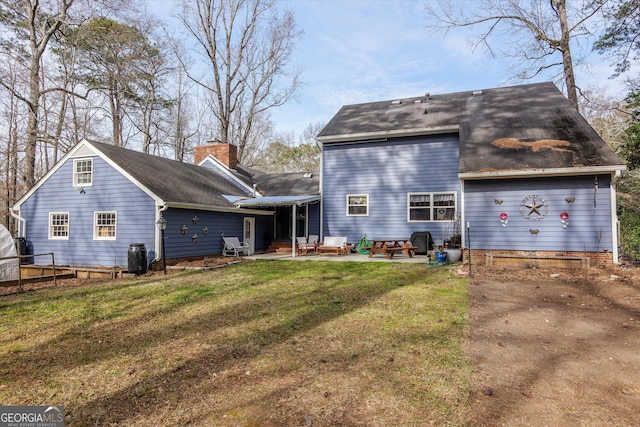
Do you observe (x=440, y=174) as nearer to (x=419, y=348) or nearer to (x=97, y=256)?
(x=419, y=348)

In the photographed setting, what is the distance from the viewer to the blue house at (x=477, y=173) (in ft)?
33.2

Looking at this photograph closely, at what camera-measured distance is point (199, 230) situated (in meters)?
13.3

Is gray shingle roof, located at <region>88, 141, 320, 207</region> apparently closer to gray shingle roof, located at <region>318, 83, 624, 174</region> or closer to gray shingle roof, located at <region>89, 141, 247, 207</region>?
gray shingle roof, located at <region>89, 141, 247, 207</region>

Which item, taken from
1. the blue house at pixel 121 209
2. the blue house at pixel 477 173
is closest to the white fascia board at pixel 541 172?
the blue house at pixel 477 173

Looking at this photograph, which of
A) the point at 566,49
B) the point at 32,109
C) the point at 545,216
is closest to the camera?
the point at 545,216

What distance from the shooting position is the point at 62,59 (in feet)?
68.0

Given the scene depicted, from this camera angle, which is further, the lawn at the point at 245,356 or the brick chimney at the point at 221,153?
the brick chimney at the point at 221,153

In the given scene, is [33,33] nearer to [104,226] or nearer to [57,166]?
[57,166]

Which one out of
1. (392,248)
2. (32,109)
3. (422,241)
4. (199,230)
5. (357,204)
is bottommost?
(392,248)

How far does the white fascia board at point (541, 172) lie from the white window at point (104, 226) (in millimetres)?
12093

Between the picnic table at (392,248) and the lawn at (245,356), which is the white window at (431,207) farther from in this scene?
the lawn at (245,356)

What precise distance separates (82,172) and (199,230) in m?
4.96

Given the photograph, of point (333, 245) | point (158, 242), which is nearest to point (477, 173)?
point (333, 245)

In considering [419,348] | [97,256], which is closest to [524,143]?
[419,348]
